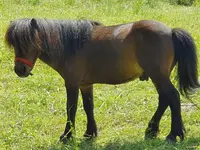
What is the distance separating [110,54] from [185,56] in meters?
0.78

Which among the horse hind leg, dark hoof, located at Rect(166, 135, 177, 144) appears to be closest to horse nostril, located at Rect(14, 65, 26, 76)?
the horse hind leg

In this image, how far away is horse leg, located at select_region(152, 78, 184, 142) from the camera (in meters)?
5.05

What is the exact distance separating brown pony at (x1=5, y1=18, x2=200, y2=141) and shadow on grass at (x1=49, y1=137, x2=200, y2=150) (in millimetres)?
119

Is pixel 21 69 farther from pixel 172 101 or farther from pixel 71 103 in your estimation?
pixel 172 101

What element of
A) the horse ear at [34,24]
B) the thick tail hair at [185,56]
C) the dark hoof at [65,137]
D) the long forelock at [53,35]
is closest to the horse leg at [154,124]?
the thick tail hair at [185,56]

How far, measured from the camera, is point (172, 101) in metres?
5.08

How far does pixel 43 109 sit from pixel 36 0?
778cm

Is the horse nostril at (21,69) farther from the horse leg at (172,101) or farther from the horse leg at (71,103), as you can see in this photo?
the horse leg at (172,101)

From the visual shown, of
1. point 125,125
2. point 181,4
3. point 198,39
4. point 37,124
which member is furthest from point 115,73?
point 181,4

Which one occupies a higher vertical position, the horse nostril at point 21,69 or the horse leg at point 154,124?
the horse nostril at point 21,69

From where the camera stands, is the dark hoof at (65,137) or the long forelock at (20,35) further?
the dark hoof at (65,137)

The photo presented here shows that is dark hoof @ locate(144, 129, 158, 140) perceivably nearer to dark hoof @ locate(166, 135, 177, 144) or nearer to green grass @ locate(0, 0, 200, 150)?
green grass @ locate(0, 0, 200, 150)

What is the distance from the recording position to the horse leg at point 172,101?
16.6 ft

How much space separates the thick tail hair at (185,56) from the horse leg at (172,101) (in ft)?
0.79
